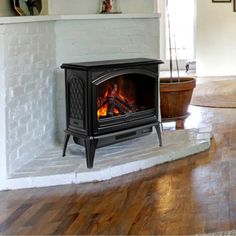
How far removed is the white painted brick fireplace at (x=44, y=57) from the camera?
11.8 feet

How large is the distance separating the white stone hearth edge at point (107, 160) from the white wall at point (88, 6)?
3.78ft

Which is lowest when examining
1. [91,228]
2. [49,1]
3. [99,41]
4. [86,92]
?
[91,228]

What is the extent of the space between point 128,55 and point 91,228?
7.10ft

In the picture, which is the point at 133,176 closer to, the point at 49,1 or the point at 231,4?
the point at 49,1

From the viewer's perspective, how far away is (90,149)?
152 inches

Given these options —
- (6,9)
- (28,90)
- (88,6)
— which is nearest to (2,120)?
(28,90)

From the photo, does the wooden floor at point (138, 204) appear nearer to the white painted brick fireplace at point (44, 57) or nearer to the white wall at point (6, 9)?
the white painted brick fireplace at point (44, 57)

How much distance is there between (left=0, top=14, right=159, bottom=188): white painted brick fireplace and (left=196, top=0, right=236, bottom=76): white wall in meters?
5.25

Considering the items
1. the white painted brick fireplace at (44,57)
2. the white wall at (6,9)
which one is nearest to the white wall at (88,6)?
the white painted brick fireplace at (44,57)

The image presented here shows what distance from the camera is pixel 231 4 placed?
980 cm

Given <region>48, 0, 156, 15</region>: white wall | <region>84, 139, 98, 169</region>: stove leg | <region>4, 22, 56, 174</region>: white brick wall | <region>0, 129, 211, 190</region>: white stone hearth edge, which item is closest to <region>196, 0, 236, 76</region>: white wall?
<region>48, 0, 156, 15</region>: white wall

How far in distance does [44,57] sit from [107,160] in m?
1.00

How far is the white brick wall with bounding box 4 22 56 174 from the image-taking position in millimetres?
3631


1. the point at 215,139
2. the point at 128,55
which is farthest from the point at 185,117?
the point at 128,55
